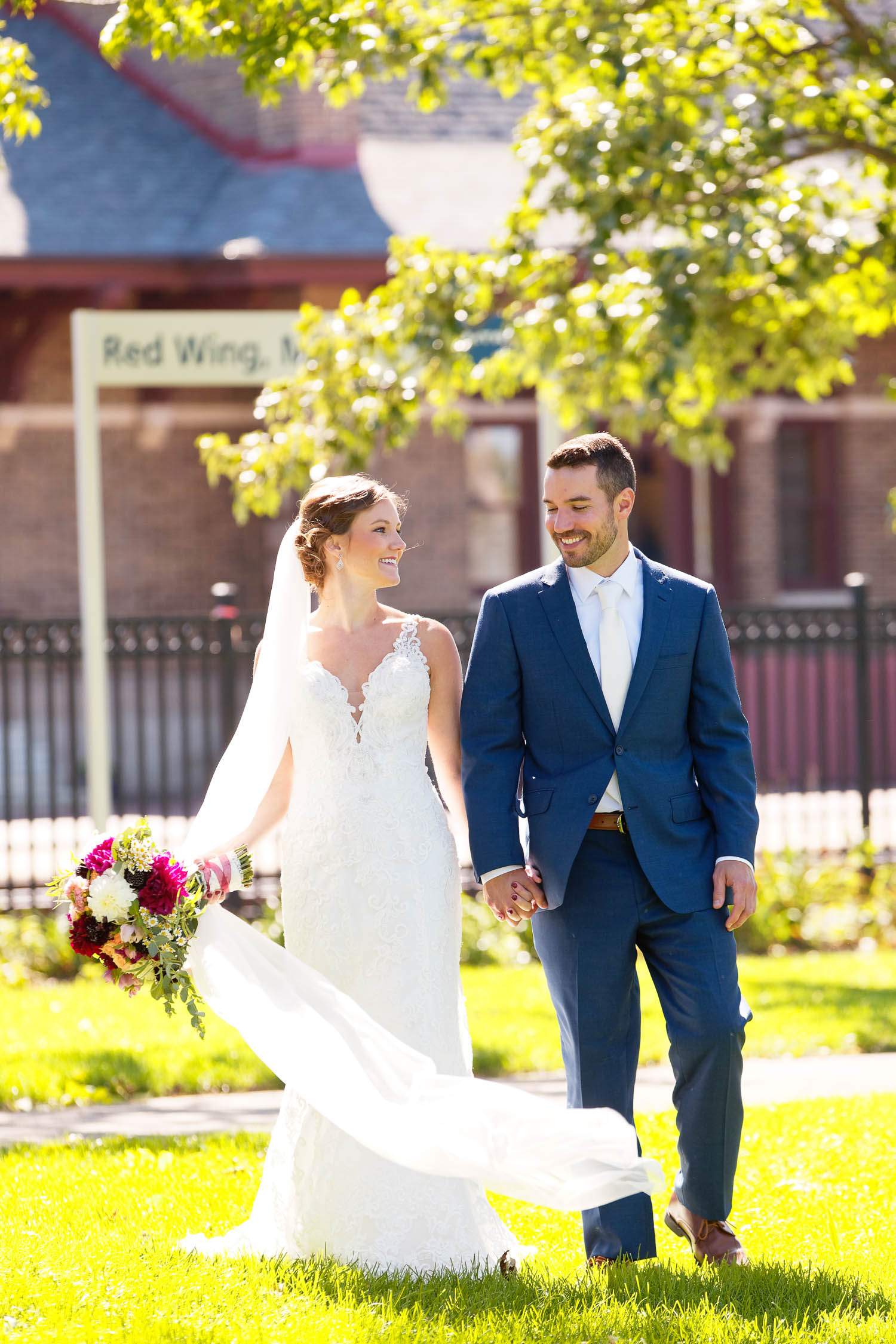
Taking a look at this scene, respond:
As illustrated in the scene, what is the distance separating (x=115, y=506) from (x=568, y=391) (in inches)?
347

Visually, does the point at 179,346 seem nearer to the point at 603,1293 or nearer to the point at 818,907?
the point at 818,907

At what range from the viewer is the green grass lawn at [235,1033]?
6945 mm

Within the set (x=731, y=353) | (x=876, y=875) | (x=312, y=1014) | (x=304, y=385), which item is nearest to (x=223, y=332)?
(x=304, y=385)

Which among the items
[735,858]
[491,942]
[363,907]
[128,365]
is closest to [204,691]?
[128,365]

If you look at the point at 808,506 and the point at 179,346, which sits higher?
the point at 808,506

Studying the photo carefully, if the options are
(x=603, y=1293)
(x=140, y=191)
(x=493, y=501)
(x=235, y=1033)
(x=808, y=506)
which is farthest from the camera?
(x=808, y=506)

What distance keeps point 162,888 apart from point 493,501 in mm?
13974

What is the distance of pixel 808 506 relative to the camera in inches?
749

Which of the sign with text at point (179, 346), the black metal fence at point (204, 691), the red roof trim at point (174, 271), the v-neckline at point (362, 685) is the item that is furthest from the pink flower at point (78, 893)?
the red roof trim at point (174, 271)

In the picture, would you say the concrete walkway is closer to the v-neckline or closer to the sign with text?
the v-neckline

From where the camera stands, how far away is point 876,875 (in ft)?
35.2

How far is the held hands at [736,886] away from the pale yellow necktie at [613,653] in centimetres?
34

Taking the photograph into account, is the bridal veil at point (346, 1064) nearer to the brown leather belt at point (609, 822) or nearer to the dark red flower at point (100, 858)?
A: the dark red flower at point (100, 858)

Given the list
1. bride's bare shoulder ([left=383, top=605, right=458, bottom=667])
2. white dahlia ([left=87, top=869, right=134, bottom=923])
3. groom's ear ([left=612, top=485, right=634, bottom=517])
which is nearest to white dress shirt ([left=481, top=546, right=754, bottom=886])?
groom's ear ([left=612, top=485, right=634, bottom=517])
